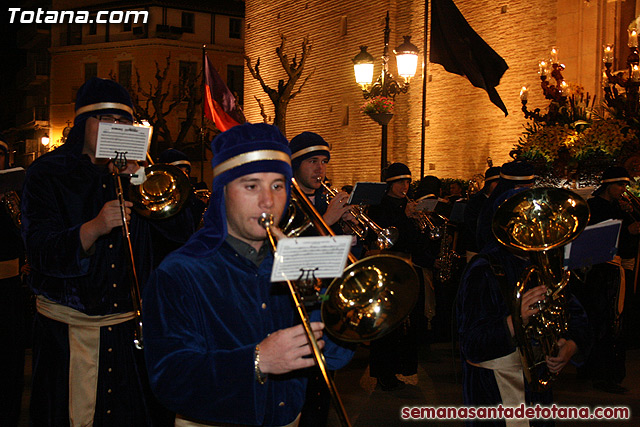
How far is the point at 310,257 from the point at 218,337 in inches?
29.8

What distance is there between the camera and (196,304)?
2594mm

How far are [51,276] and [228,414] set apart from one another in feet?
6.25

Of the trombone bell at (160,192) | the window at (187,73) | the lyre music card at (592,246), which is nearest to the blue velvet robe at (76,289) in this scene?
the trombone bell at (160,192)

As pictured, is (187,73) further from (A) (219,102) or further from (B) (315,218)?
(B) (315,218)

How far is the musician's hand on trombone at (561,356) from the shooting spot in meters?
3.62

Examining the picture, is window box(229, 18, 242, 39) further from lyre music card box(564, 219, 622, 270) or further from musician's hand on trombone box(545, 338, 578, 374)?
musician's hand on trombone box(545, 338, 578, 374)

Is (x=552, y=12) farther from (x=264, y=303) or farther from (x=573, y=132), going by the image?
A: (x=264, y=303)

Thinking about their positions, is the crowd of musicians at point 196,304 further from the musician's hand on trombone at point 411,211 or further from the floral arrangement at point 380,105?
the floral arrangement at point 380,105

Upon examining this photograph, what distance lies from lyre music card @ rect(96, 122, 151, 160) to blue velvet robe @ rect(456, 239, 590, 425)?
77.3 inches

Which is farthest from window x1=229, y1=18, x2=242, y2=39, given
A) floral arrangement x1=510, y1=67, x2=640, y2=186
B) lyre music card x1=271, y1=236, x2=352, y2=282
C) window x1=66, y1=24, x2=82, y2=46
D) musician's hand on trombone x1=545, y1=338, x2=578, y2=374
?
lyre music card x1=271, y1=236, x2=352, y2=282

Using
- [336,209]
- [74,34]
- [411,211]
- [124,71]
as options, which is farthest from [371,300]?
[74,34]

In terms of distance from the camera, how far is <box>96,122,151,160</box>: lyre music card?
3857 millimetres

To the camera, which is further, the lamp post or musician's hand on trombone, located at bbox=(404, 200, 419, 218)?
the lamp post

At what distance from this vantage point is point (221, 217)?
107 inches
